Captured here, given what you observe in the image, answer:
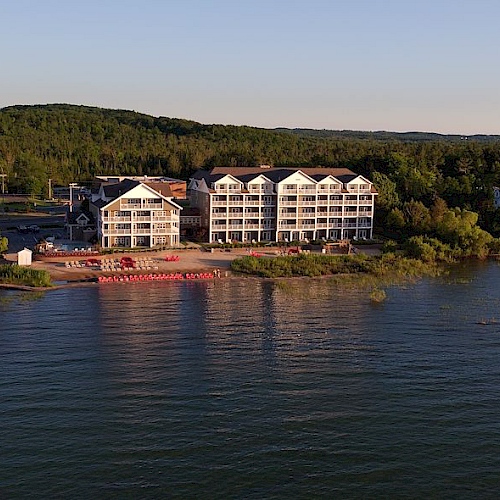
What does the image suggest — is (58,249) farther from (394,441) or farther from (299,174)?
(394,441)

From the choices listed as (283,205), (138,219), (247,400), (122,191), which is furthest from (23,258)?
(247,400)

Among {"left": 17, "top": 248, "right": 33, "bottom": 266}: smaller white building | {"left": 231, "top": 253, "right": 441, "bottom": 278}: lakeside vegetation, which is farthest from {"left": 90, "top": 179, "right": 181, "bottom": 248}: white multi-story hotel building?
{"left": 231, "top": 253, "right": 441, "bottom": 278}: lakeside vegetation

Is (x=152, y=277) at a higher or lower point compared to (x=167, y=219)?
lower

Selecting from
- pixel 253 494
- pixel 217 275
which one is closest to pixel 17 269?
pixel 217 275

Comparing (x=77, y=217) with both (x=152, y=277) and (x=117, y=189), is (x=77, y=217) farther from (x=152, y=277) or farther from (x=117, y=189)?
(x=152, y=277)

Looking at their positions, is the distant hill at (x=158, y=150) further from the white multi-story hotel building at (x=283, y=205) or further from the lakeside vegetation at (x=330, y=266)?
the lakeside vegetation at (x=330, y=266)

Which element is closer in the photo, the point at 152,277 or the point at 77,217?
the point at 152,277

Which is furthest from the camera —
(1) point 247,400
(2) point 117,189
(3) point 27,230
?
(3) point 27,230

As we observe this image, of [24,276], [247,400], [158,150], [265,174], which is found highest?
[158,150]
